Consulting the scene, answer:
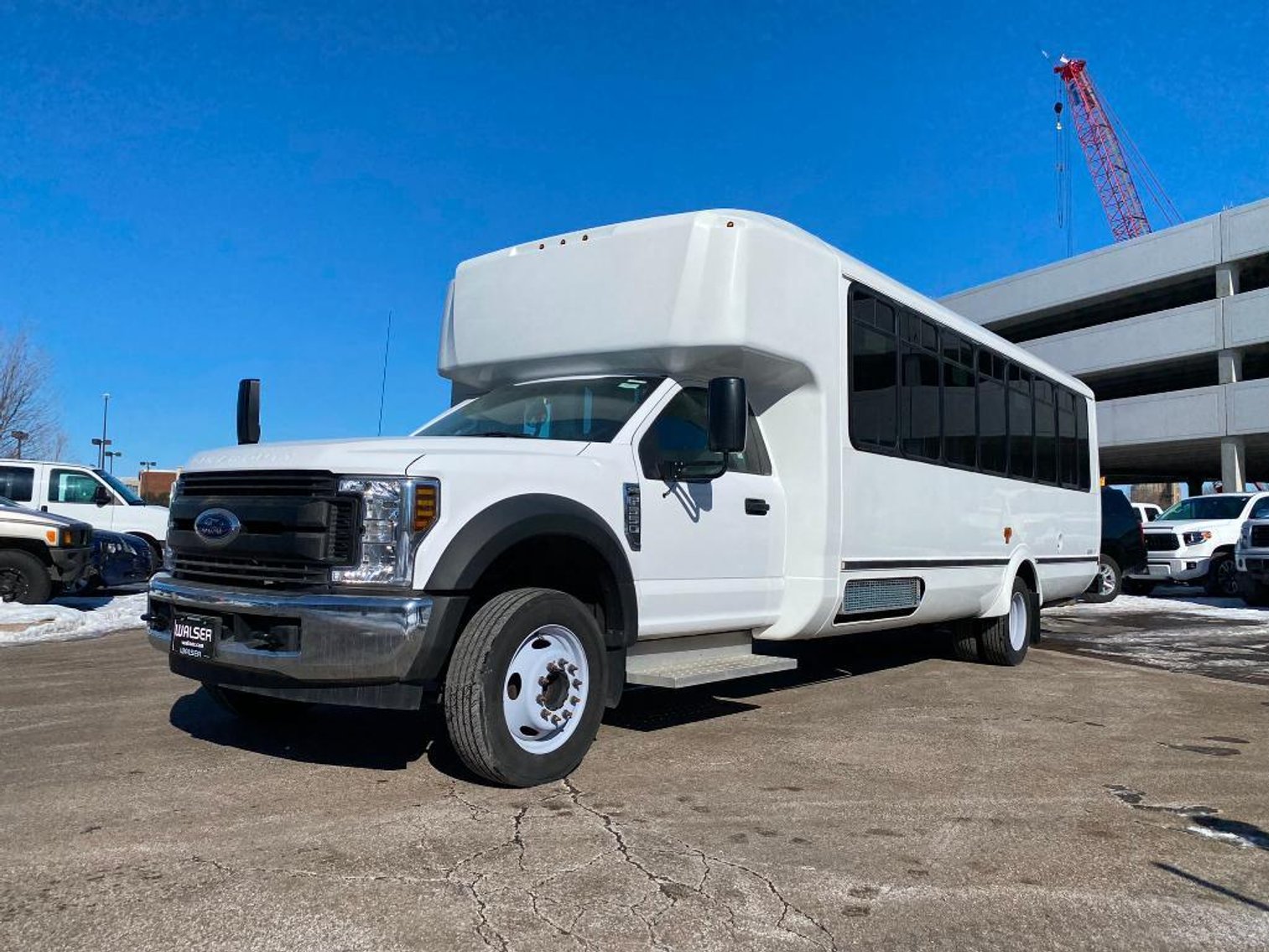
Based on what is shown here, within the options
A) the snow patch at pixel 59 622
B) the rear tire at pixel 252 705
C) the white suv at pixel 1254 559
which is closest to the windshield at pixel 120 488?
the snow patch at pixel 59 622

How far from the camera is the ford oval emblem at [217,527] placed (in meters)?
4.45

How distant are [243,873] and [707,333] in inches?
139

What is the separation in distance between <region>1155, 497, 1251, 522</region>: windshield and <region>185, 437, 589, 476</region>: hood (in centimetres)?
1766

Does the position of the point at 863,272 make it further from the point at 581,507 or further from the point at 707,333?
the point at 581,507

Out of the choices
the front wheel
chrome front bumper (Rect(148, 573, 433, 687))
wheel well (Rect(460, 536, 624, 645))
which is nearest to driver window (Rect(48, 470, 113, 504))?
chrome front bumper (Rect(148, 573, 433, 687))

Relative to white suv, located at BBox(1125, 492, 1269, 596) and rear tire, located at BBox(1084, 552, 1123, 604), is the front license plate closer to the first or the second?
rear tire, located at BBox(1084, 552, 1123, 604)

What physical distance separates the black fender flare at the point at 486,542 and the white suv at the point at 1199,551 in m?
15.9

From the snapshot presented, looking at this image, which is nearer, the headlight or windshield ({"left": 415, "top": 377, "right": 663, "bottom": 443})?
the headlight

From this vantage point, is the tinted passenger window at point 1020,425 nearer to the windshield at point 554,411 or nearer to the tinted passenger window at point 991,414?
the tinted passenger window at point 991,414

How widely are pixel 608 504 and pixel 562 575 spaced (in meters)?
0.42

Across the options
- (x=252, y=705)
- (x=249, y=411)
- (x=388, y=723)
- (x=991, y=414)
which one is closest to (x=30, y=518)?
(x=249, y=411)

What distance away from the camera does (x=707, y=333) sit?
18.3 feet

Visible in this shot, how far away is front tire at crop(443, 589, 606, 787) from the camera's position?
414cm

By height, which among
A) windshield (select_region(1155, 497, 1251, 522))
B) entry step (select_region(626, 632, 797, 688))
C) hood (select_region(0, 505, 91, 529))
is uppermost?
windshield (select_region(1155, 497, 1251, 522))
